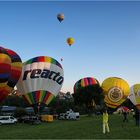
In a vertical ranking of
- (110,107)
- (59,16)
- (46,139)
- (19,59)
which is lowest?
(46,139)

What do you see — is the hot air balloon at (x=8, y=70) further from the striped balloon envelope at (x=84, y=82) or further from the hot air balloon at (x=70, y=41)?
the striped balloon envelope at (x=84, y=82)

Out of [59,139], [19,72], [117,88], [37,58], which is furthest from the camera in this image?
[117,88]

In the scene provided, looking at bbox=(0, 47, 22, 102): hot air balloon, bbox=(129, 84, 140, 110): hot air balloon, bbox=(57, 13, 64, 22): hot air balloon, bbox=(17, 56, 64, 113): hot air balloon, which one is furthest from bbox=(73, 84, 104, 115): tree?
bbox=(0, 47, 22, 102): hot air balloon

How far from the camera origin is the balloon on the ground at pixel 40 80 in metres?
41.5

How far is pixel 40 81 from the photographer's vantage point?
1646 inches

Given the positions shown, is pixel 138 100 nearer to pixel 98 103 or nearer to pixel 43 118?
pixel 98 103

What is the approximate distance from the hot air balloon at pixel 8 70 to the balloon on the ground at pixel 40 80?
2011mm

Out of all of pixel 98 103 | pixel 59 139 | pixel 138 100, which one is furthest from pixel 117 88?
pixel 59 139

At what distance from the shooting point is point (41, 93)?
4156 cm

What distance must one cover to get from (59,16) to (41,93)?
34.1ft

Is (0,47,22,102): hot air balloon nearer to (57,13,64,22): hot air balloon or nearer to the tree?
(57,13,64,22): hot air balloon

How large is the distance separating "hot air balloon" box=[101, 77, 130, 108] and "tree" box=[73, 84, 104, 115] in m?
2.00

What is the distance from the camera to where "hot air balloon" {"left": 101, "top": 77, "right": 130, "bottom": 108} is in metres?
54.8

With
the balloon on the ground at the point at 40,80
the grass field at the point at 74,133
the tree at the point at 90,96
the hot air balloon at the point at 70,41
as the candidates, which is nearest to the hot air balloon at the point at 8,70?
the balloon on the ground at the point at 40,80
